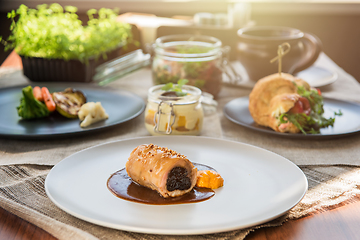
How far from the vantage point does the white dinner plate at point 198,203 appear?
36.2 inches

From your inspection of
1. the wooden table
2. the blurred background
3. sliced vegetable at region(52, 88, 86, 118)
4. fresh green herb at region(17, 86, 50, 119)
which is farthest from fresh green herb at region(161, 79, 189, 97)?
the blurred background

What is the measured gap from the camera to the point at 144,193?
1.09 metres

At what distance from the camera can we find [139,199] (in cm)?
105

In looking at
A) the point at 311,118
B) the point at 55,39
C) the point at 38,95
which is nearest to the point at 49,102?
the point at 38,95

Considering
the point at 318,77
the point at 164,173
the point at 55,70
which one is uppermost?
the point at 164,173

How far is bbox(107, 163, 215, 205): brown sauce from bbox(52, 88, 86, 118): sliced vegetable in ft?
2.34

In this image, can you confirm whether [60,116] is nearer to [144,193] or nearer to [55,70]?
[55,70]

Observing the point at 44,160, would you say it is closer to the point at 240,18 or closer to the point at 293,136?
the point at 293,136

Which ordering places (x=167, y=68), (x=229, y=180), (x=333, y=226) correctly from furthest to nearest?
(x=167, y=68) < (x=229, y=180) < (x=333, y=226)

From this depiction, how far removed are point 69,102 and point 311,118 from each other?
1.14 meters

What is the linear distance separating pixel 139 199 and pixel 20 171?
1.71ft

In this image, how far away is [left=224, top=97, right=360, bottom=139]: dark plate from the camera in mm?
1564

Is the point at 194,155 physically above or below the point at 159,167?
below

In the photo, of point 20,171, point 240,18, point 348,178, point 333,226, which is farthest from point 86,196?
point 240,18
